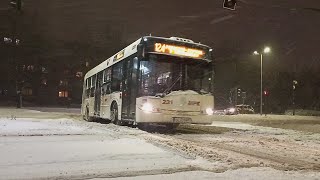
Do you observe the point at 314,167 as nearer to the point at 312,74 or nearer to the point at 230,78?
the point at 230,78

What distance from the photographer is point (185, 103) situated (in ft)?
58.6

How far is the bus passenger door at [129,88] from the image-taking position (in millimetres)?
18234

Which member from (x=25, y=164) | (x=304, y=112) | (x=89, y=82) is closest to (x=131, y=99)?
(x=25, y=164)

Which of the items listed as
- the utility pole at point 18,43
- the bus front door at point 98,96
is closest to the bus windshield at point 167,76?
the bus front door at point 98,96

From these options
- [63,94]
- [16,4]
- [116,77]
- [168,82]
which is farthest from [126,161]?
[63,94]

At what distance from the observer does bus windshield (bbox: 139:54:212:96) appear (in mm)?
17562

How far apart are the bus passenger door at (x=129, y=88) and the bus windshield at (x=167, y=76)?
61cm

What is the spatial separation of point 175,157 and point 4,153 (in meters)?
3.80

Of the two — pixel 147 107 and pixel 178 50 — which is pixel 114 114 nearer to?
pixel 147 107

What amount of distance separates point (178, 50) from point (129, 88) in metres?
2.64

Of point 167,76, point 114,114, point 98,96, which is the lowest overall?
point 114,114

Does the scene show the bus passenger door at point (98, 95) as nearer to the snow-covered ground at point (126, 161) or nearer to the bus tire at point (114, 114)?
the bus tire at point (114, 114)

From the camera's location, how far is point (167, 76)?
57.8 ft

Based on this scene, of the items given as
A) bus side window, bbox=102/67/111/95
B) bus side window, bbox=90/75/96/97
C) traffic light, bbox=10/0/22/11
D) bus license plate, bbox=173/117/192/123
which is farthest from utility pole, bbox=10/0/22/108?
bus license plate, bbox=173/117/192/123
